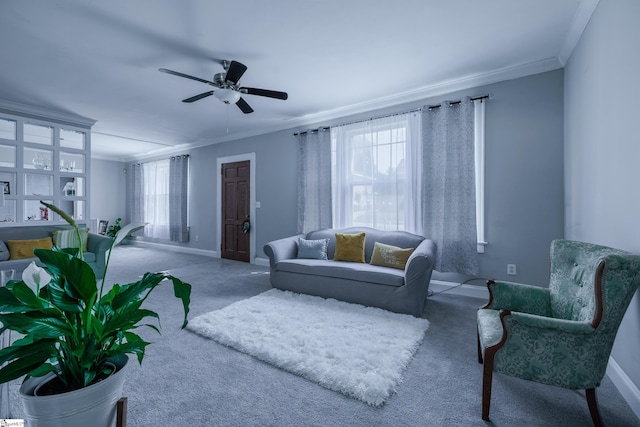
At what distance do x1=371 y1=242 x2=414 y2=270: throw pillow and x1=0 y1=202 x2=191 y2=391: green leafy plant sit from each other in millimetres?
2740

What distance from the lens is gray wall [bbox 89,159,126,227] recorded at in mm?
7953

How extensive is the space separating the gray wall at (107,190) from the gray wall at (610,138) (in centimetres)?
1019

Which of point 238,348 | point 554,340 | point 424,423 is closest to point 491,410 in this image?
point 424,423

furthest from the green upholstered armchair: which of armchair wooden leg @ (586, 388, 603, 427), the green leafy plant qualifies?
the green leafy plant

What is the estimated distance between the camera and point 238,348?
2166mm

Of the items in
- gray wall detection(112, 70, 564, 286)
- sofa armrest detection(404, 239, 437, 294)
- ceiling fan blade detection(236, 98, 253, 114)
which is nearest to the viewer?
sofa armrest detection(404, 239, 437, 294)

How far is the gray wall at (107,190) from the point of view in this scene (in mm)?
7953

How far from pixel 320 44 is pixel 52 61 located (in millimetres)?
2881

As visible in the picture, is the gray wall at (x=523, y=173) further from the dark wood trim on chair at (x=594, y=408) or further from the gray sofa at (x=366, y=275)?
the dark wood trim on chair at (x=594, y=408)

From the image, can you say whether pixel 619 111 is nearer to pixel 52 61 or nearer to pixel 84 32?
pixel 84 32

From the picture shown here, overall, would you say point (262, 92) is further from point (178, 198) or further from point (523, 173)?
A: point (178, 198)

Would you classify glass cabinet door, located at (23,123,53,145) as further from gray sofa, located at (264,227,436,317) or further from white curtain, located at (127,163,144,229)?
gray sofa, located at (264,227,436,317)

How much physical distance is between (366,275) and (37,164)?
6.38 m

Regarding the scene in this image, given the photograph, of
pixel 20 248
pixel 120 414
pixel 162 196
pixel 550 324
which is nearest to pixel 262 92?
pixel 120 414
